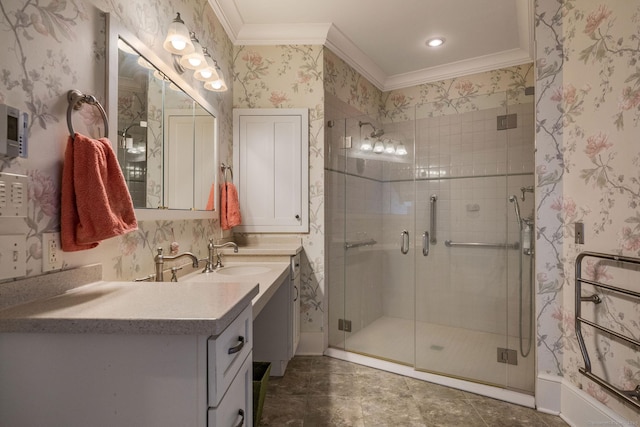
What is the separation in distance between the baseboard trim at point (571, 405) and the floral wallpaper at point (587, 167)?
38 millimetres

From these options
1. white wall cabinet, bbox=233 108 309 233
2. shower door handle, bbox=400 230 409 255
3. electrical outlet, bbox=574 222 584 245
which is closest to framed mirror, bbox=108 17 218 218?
white wall cabinet, bbox=233 108 309 233

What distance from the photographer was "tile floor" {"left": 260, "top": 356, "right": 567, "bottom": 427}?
171 centimetres

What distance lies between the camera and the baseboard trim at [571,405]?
1476 millimetres

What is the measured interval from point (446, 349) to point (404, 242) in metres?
0.89

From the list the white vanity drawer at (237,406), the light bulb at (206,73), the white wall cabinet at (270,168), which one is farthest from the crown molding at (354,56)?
the white vanity drawer at (237,406)

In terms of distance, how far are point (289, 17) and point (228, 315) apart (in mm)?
2415

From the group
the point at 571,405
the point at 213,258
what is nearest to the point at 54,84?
the point at 213,258

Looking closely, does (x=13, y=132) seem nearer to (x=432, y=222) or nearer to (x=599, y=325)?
(x=599, y=325)

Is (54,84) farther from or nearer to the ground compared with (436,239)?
farther from the ground

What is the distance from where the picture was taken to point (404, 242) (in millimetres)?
2781

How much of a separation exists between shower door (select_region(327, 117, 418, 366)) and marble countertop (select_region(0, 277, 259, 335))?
1.82 m

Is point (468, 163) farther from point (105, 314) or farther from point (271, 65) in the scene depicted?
point (105, 314)

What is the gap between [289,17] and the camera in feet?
8.00

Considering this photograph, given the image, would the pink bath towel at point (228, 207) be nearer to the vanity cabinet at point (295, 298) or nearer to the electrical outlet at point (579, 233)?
the vanity cabinet at point (295, 298)
